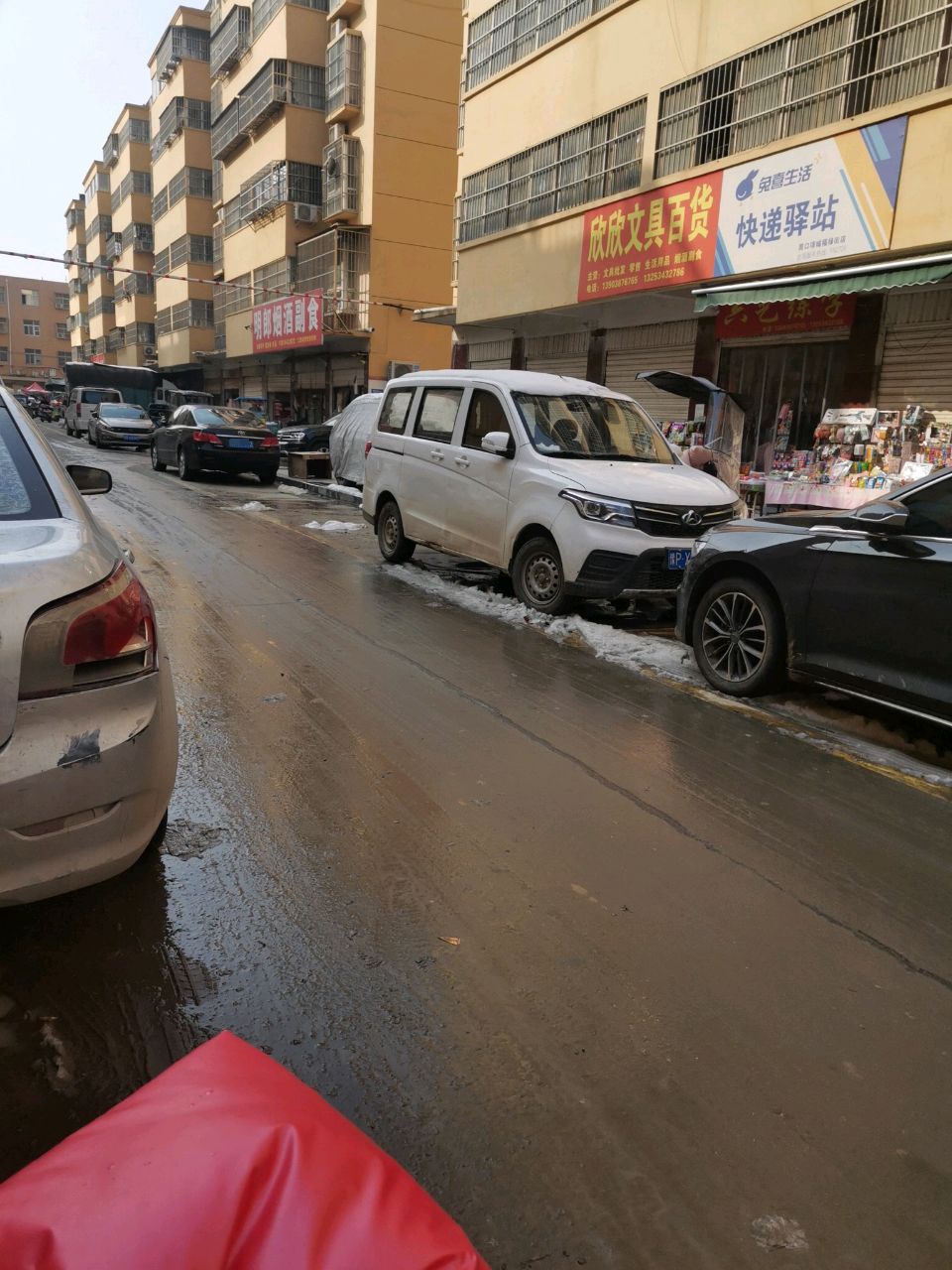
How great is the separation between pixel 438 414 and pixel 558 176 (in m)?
10.2

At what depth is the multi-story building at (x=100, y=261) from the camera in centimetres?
6938

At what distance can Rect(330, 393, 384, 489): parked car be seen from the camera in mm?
17031

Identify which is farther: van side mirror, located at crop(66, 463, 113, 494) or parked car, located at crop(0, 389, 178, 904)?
van side mirror, located at crop(66, 463, 113, 494)

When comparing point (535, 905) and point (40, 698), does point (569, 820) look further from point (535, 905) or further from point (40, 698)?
point (40, 698)

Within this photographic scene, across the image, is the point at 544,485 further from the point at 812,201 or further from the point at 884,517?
the point at 812,201

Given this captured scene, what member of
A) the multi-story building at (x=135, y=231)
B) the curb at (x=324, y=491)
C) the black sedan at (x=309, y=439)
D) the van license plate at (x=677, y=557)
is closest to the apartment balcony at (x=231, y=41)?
the multi-story building at (x=135, y=231)

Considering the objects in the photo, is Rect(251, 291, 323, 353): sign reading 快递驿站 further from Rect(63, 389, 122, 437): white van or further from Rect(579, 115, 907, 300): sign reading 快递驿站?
Rect(579, 115, 907, 300): sign reading 快递驿站

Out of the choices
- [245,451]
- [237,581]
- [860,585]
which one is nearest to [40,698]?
[860,585]

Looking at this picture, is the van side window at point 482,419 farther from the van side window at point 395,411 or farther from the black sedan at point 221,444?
the black sedan at point 221,444

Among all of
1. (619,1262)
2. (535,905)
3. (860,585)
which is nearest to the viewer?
(619,1262)

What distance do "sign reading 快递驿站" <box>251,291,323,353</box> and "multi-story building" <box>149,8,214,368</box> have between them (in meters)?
13.8

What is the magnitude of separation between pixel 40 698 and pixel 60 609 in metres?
0.23

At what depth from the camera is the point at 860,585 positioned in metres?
4.75

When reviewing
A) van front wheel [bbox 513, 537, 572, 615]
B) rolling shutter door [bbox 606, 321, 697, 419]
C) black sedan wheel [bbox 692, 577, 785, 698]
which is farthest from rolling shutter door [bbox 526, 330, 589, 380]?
black sedan wheel [bbox 692, 577, 785, 698]
